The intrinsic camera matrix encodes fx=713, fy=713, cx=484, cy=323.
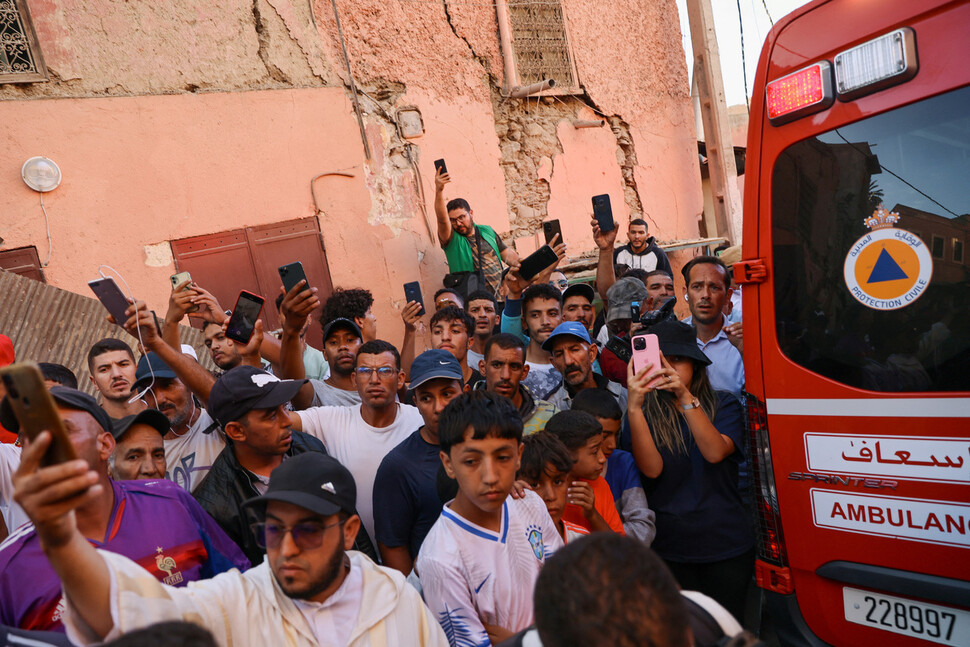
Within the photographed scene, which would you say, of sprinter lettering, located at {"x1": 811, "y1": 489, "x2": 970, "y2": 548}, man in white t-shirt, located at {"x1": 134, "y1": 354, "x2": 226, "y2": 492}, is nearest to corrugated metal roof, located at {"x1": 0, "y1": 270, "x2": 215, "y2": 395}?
man in white t-shirt, located at {"x1": 134, "y1": 354, "x2": 226, "y2": 492}

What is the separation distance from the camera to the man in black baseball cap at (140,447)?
9.41 ft

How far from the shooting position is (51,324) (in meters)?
5.30

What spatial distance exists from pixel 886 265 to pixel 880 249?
59 millimetres

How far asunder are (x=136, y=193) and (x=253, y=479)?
4278mm

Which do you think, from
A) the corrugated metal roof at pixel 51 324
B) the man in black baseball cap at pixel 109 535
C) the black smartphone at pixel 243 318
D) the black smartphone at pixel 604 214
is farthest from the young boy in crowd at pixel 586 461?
the corrugated metal roof at pixel 51 324

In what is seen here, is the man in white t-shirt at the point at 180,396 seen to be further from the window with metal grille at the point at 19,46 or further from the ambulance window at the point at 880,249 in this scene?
the window with metal grille at the point at 19,46

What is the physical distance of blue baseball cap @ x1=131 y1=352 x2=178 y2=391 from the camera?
365 cm

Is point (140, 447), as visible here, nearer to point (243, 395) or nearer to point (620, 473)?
point (243, 395)

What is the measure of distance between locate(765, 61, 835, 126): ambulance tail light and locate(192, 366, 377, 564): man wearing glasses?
6.96 feet

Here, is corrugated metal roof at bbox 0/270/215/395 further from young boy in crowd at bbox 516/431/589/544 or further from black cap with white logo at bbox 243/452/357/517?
black cap with white logo at bbox 243/452/357/517

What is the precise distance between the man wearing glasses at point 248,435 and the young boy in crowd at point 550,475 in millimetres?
686

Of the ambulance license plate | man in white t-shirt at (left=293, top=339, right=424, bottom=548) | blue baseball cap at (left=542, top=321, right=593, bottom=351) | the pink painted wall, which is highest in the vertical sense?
the pink painted wall

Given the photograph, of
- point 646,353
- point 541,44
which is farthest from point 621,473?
point 541,44

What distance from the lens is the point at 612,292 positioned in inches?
194
